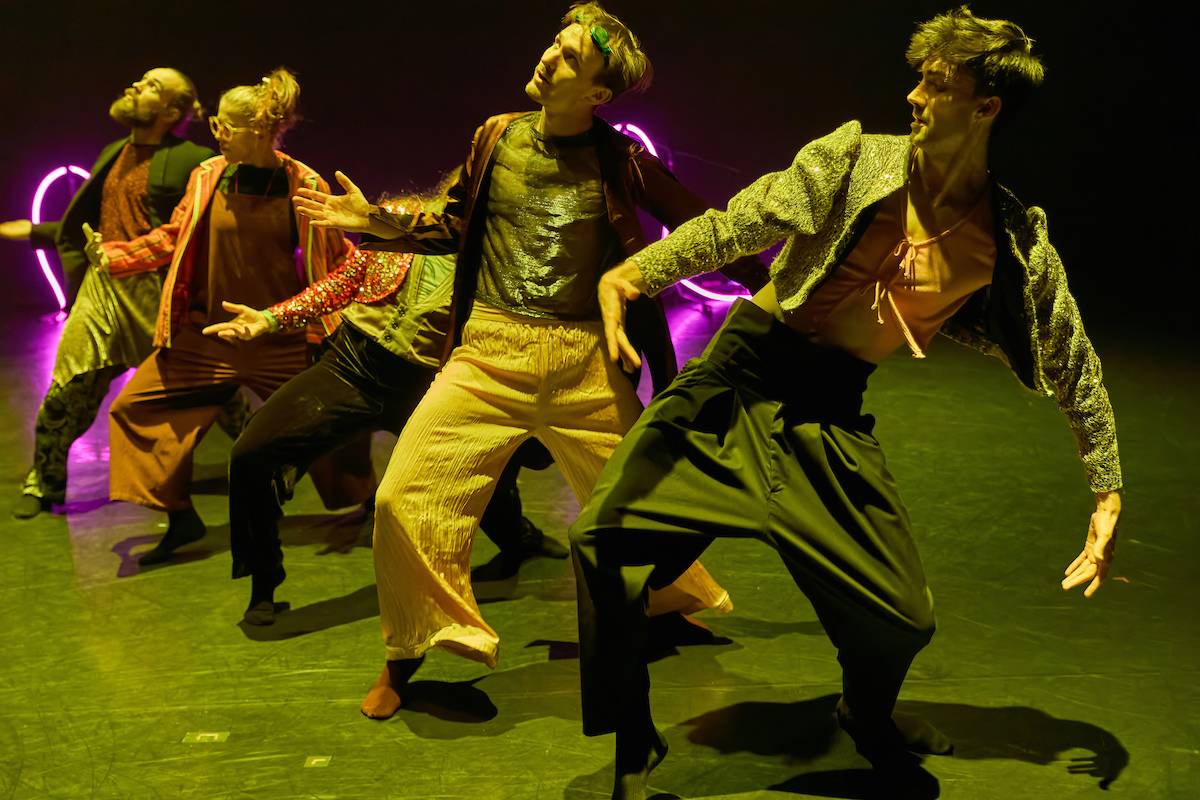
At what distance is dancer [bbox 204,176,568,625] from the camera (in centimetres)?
365

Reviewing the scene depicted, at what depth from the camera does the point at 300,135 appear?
8641mm

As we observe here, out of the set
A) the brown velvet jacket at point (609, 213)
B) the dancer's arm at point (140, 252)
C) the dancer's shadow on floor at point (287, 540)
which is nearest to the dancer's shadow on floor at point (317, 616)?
the dancer's shadow on floor at point (287, 540)

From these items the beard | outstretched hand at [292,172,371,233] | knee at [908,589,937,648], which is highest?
outstretched hand at [292,172,371,233]

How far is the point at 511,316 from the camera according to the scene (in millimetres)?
3260

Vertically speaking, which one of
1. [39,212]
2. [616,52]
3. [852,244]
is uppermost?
[616,52]

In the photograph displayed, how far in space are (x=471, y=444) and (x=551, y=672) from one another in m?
0.67

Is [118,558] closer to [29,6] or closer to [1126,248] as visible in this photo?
[29,6]

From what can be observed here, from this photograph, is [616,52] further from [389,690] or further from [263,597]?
[263,597]

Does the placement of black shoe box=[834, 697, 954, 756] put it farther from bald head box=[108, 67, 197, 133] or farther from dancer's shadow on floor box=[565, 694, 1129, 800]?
bald head box=[108, 67, 197, 133]

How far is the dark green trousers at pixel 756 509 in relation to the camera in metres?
2.72

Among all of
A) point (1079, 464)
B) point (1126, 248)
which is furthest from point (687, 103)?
point (1079, 464)

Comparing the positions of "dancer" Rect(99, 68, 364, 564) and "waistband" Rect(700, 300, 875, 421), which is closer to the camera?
"waistband" Rect(700, 300, 875, 421)

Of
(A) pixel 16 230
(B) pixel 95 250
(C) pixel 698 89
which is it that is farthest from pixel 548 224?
(C) pixel 698 89

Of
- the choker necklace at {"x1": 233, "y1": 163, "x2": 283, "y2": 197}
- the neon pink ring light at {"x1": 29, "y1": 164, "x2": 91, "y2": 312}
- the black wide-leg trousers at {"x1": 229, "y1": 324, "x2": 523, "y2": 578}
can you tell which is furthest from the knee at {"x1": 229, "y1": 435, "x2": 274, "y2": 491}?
the neon pink ring light at {"x1": 29, "y1": 164, "x2": 91, "y2": 312}
